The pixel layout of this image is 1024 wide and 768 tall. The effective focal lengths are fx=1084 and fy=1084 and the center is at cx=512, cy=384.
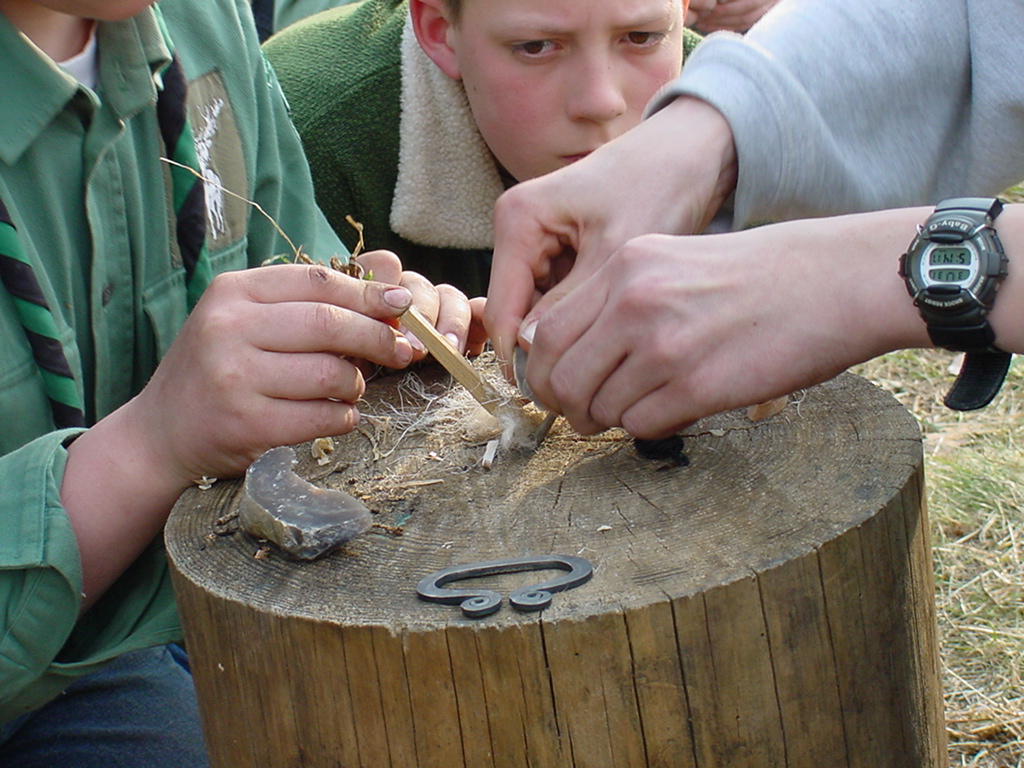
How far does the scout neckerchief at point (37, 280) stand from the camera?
160 cm

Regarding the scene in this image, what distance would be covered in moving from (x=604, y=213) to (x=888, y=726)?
2.47ft

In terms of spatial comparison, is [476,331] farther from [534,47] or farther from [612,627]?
[612,627]

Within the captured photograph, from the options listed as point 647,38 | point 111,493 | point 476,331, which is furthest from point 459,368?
point 647,38

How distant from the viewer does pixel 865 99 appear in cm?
172

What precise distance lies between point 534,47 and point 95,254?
1074mm

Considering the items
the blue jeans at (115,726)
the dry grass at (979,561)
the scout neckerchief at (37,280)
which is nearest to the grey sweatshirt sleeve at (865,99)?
the scout neckerchief at (37,280)

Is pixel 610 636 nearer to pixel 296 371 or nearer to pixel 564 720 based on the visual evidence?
pixel 564 720

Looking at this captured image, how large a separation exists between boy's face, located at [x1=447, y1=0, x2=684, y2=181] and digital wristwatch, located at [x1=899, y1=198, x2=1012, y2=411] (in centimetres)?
118

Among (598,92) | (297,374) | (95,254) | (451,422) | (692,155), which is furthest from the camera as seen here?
(598,92)

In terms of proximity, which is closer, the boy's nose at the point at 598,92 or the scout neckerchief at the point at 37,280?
the scout neckerchief at the point at 37,280

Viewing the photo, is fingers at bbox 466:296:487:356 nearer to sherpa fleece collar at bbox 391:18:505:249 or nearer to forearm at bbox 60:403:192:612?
forearm at bbox 60:403:192:612

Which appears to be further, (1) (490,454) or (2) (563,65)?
(2) (563,65)

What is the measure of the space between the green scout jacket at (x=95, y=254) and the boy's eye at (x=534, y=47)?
1.90 feet

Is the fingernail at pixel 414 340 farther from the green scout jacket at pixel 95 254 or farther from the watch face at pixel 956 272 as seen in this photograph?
the watch face at pixel 956 272
